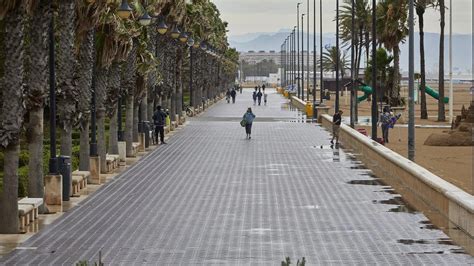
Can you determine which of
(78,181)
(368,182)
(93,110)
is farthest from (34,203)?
(368,182)

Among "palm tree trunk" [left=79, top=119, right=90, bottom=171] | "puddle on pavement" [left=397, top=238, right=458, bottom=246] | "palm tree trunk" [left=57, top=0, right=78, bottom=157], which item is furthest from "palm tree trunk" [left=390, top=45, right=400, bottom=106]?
"puddle on pavement" [left=397, top=238, right=458, bottom=246]

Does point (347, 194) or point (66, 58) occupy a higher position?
point (66, 58)

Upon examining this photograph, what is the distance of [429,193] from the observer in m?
25.3

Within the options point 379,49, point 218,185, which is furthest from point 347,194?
point 379,49

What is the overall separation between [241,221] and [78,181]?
23.8ft

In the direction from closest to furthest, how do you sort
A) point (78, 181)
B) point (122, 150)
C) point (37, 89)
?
point (37, 89), point (78, 181), point (122, 150)

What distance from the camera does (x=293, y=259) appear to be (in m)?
18.3

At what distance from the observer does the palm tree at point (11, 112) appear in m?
21.6

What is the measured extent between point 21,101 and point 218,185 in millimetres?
9680

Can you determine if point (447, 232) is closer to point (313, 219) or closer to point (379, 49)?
point (313, 219)

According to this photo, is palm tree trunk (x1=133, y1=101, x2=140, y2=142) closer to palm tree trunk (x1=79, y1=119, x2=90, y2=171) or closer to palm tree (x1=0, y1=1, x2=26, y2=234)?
palm tree trunk (x1=79, y1=119, x2=90, y2=171)

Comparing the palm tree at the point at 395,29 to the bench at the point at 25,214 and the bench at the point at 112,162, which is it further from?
the bench at the point at 25,214

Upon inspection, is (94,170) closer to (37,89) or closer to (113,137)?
(37,89)

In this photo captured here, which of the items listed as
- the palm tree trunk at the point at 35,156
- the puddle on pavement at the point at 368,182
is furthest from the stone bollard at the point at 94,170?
the puddle on pavement at the point at 368,182
